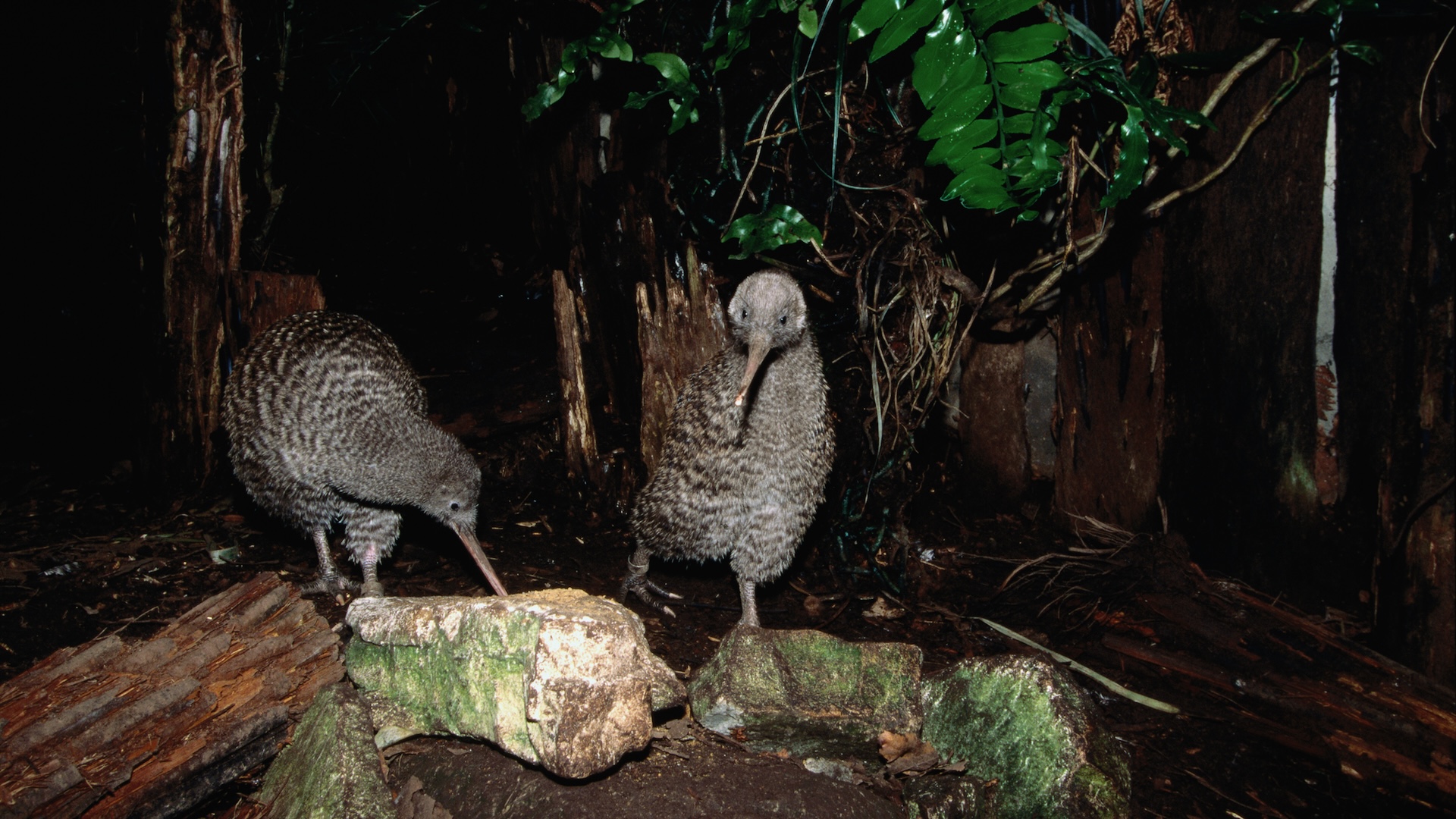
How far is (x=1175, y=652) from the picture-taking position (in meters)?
3.13

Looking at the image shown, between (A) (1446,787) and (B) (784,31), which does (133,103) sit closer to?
(B) (784,31)

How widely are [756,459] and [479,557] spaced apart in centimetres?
133

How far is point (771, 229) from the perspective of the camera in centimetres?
368

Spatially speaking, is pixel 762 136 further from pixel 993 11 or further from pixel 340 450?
pixel 340 450

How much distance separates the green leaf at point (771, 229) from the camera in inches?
144

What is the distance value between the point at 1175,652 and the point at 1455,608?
0.89 metres

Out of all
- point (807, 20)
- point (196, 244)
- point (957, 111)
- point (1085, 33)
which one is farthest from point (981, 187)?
point (196, 244)

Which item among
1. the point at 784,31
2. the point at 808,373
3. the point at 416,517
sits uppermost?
the point at 784,31

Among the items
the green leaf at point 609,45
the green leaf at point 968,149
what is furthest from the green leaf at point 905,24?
the green leaf at point 609,45

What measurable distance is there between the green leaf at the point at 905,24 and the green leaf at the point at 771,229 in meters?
0.82

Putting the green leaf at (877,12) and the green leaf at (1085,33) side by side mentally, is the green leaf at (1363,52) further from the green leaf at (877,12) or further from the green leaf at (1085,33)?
the green leaf at (877,12)

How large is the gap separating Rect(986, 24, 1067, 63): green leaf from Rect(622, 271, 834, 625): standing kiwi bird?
1136mm

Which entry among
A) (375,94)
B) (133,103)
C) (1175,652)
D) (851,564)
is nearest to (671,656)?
(851,564)

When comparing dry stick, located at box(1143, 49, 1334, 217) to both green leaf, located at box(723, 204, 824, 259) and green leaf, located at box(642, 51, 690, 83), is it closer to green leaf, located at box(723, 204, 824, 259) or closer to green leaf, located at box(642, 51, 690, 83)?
green leaf, located at box(723, 204, 824, 259)
